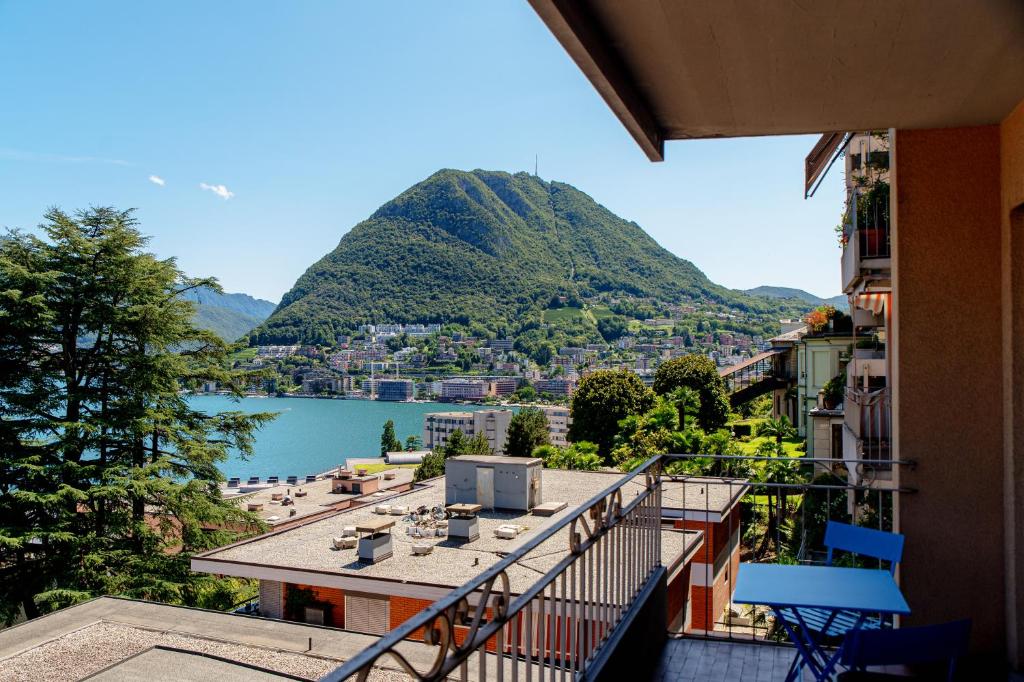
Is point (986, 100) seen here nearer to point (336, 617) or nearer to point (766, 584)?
point (766, 584)

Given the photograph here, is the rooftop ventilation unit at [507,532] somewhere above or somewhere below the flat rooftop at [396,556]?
above

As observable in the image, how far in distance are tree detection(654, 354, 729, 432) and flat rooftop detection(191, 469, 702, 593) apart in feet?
106

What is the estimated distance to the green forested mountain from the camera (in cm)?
17212

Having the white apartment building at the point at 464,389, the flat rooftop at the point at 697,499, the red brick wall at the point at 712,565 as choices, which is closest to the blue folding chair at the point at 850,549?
the red brick wall at the point at 712,565

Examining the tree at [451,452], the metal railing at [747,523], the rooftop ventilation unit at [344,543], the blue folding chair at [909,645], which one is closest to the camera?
the blue folding chair at [909,645]

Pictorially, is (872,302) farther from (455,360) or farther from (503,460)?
(455,360)

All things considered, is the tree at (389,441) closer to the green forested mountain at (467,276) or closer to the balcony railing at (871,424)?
the green forested mountain at (467,276)

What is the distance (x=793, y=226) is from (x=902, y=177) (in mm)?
118608

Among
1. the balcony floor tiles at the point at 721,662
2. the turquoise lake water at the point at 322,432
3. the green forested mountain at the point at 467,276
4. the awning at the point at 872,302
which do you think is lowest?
the turquoise lake water at the point at 322,432

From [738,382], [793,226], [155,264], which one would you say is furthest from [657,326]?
[155,264]

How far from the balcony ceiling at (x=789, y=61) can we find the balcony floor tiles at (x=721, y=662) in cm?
264

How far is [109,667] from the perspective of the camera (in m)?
11.2

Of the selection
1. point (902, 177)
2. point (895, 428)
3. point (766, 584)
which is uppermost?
point (902, 177)

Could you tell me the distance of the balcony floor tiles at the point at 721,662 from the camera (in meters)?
3.69
